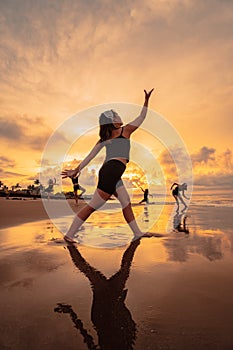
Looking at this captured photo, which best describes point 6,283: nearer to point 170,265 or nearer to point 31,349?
point 31,349

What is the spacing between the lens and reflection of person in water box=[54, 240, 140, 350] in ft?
4.65

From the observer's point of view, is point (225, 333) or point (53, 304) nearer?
point (225, 333)

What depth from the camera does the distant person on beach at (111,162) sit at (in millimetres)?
4574

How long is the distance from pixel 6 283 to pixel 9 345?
1103 millimetres

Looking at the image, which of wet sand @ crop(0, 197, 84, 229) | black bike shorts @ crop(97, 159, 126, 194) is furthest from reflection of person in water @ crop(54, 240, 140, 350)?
wet sand @ crop(0, 197, 84, 229)

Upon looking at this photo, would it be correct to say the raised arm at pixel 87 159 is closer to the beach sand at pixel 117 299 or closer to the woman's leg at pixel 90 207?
the woman's leg at pixel 90 207

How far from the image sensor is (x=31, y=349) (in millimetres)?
1333

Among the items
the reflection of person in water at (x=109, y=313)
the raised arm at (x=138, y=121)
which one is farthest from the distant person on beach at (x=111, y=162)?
the reflection of person in water at (x=109, y=313)

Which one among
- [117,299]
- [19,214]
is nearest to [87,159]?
[117,299]

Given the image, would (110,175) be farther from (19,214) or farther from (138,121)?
(19,214)

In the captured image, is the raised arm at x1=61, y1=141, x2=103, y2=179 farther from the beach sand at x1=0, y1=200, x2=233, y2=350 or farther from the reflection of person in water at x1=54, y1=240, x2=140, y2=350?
the reflection of person in water at x1=54, y1=240, x2=140, y2=350

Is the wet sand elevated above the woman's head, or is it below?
below

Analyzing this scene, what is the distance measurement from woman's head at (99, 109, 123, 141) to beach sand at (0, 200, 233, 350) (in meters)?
2.11

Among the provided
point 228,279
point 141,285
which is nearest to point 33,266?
point 141,285
